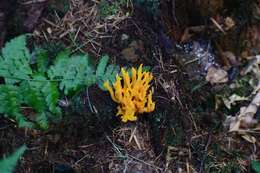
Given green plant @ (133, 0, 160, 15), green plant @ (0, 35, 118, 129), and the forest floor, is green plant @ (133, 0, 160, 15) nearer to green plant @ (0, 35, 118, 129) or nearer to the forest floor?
the forest floor

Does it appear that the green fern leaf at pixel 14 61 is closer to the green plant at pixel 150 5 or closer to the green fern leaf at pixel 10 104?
the green fern leaf at pixel 10 104

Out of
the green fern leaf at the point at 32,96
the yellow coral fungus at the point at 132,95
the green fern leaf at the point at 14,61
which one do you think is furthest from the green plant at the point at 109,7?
the green fern leaf at the point at 32,96

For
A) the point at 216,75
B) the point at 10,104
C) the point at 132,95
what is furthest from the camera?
the point at 216,75

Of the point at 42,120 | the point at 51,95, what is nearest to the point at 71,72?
the point at 51,95

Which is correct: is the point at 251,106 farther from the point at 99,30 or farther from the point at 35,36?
the point at 35,36

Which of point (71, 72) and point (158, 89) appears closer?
point (71, 72)

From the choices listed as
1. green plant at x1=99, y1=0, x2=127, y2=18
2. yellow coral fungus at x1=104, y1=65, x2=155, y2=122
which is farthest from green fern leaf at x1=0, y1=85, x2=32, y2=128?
green plant at x1=99, y1=0, x2=127, y2=18

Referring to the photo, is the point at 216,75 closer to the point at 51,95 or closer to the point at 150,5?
the point at 150,5
